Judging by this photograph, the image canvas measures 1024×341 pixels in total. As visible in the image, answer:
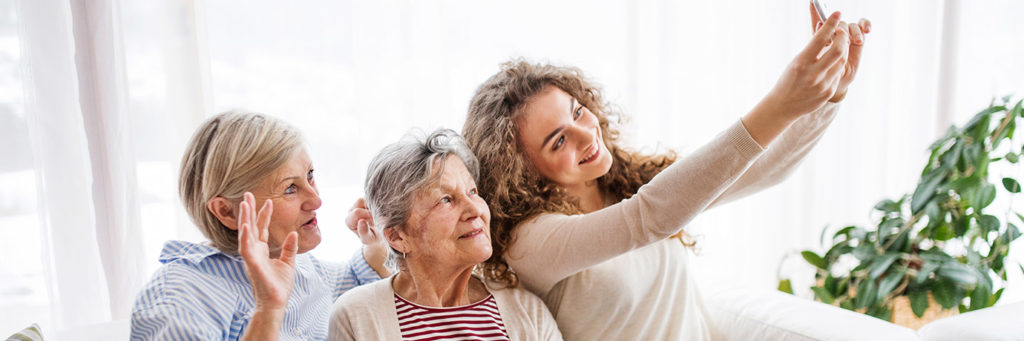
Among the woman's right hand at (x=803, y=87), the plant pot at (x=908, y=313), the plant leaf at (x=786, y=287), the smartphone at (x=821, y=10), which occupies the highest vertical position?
the smartphone at (x=821, y=10)

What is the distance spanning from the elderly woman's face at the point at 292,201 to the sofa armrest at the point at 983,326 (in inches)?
47.5

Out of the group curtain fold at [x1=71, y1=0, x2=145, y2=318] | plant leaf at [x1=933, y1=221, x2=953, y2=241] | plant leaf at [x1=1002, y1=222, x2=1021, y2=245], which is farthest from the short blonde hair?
plant leaf at [x1=1002, y1=222, x2=1021, y2=245]

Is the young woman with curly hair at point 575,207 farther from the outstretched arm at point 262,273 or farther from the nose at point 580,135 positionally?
the outstretched arm at point 262,273

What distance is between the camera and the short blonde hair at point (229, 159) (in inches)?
41.8

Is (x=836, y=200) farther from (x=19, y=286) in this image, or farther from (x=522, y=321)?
(x=19, y=286)

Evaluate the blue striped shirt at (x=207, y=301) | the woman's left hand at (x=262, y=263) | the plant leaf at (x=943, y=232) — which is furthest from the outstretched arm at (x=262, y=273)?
the plant leaf at (x=943, y=232)

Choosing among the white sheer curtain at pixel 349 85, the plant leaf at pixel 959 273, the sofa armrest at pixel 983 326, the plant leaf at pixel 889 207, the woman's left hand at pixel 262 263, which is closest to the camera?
the woman's left hand at pixel 262 263

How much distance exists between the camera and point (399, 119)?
6.26 ft

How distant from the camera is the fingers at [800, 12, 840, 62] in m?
0.95

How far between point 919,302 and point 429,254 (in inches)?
63.9

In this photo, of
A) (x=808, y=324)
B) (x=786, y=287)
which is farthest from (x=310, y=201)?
(x=786, y=287)

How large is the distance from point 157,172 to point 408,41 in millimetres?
744

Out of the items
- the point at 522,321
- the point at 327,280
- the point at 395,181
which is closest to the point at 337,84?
the point at 327,280

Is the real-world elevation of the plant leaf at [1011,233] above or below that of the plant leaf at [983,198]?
below
